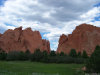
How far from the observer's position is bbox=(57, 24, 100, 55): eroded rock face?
82.4 metres

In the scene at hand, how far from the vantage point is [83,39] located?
85.5m

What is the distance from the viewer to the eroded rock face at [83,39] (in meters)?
82.4

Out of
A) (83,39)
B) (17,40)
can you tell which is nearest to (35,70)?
(17,40)

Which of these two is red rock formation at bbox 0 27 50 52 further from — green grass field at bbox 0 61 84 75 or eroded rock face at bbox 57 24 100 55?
green grass field at bbox 0 61 84 75

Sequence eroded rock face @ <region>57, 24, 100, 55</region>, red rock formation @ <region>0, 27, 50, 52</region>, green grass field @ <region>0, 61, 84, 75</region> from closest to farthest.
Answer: green grass field @ <region>0, 61, 84, 75</region>, eroded rock face @ <region>57, 24, 100, 55</region>, red rock formation @ <region>0, 27, 50, 52</region>

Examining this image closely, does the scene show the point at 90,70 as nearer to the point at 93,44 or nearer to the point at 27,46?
the point at 93,44

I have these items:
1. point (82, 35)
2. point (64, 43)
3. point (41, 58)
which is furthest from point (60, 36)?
point (41, 58)

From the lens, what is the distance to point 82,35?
284 ft

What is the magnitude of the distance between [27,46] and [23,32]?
32.8ft

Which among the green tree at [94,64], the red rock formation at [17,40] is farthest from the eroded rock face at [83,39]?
the green tree at [94,64]

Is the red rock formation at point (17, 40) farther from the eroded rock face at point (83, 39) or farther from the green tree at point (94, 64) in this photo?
the green tree at point (94, 64)

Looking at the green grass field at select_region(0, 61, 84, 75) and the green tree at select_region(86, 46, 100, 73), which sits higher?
the green tree at select_region(86, 46, 100, 73)

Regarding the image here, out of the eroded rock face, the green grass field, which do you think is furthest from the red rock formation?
the green grass field

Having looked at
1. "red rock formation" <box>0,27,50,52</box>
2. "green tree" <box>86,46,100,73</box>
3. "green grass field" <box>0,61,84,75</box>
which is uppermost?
"red rock formation" <box>0,27,50,52</box>
